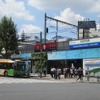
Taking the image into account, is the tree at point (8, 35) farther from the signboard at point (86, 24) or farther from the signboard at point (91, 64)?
the signboard at point (86, 24)

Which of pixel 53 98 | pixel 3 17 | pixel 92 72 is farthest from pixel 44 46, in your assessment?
pixel 53 98

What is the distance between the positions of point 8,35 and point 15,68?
40.5ft

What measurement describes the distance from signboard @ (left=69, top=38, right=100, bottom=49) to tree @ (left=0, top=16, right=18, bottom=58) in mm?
13786

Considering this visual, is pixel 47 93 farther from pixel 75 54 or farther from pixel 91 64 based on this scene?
pixel 75 54

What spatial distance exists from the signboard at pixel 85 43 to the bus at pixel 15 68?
7.91 metres

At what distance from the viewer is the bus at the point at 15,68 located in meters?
54.7

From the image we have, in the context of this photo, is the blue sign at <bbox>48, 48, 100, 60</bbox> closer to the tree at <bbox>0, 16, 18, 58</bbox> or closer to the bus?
the bus

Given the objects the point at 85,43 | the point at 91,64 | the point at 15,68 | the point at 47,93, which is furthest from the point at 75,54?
the point at 47,93

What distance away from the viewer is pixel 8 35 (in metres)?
65.3

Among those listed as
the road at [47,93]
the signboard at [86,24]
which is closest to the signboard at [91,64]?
the road at [47,93]

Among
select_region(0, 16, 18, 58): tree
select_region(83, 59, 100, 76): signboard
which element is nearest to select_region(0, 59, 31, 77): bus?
select_region(0, 16, 18, 58): tree

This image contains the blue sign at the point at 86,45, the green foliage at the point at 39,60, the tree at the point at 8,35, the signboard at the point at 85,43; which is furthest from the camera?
the tree at the point at 8,35

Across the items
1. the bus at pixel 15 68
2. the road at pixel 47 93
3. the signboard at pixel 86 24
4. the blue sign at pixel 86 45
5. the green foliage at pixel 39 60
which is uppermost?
the signboard at pixel 86 24

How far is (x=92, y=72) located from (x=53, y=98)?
28253 millimetres
